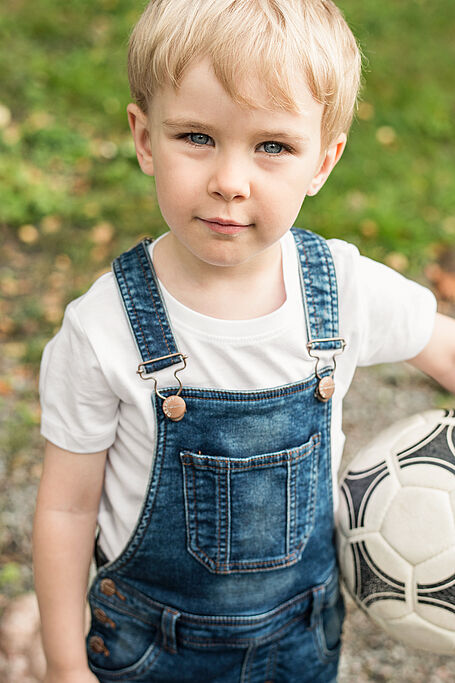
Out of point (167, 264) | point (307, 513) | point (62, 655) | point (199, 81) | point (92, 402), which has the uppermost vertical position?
point (199, 81)

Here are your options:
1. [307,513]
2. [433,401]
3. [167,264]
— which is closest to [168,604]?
[307,513]

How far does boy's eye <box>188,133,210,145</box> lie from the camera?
137cm

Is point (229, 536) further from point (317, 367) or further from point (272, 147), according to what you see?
point (272, 147)

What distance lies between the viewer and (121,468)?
66.0 inches

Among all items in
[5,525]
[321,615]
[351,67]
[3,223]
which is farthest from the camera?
[3,223]

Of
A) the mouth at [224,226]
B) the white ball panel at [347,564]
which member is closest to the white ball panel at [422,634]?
the white ball panel at [347,564]

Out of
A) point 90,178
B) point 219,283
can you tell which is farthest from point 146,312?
point 90,178

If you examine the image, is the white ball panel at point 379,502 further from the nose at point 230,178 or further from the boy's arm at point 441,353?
the nose at point 230,178

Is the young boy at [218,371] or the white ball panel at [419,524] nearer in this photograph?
the young boy at [218,371]

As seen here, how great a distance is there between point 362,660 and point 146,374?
1.45 meters

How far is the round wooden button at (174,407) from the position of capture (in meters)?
1.54

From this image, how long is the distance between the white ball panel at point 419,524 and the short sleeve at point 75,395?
0.63m

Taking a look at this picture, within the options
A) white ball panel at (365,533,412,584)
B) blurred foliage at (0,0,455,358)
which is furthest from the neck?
blurred foliage at (0,0,455,358)

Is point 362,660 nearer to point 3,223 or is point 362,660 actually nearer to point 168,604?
point 168,604
